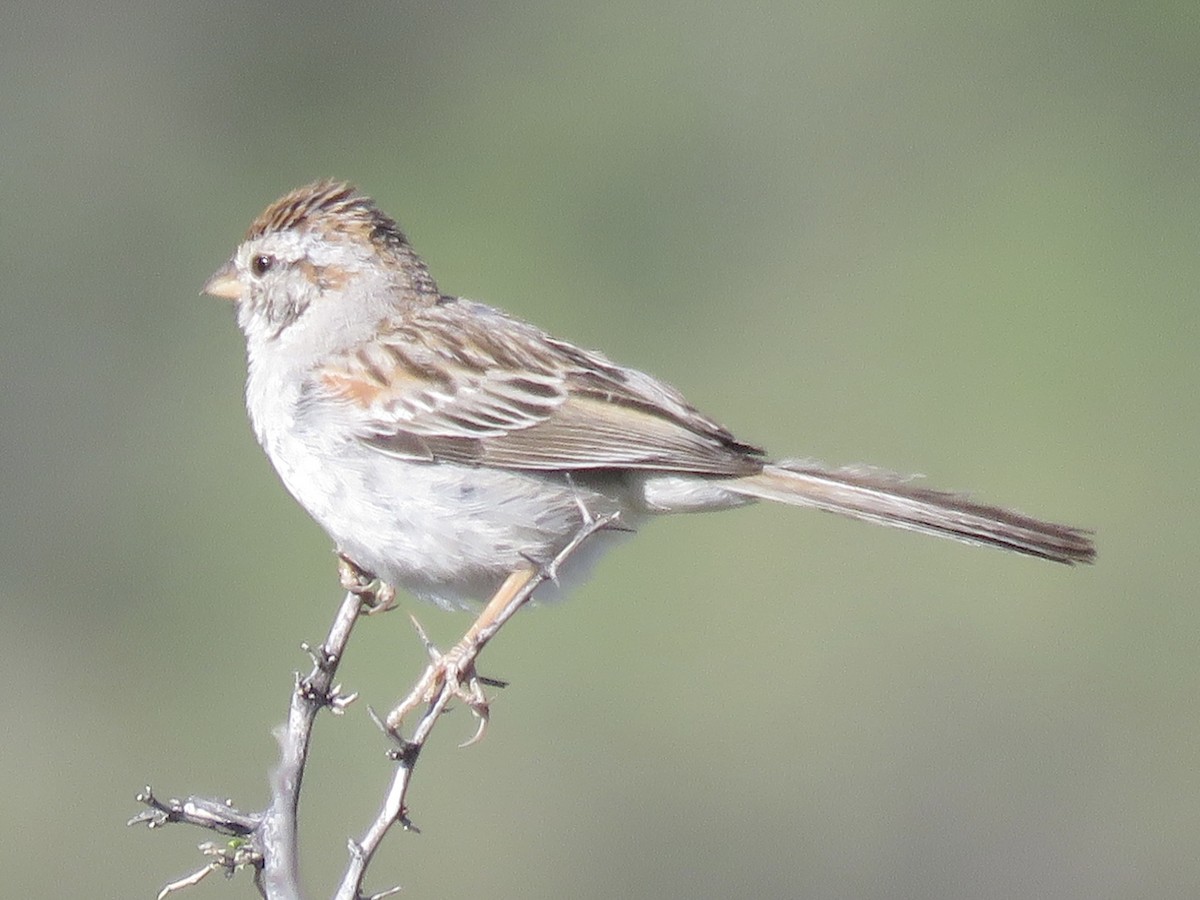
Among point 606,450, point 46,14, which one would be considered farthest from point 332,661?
point 46,14

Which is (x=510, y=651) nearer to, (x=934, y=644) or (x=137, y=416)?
(x=934, y=644)

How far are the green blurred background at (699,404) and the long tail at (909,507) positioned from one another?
323cm

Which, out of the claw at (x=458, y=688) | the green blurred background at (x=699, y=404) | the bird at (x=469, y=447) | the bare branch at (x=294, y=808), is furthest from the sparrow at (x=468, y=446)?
the green blurred background at (x=699, y=404)

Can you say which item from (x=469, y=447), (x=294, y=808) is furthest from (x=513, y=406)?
(x=294, y=808)

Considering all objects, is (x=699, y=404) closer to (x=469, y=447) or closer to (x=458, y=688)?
(x=469, y=447)

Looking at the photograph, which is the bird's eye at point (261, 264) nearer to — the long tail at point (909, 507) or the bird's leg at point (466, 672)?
the bird's leg at point (466, 672)

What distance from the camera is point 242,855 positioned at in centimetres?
334

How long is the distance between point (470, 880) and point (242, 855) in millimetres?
4112

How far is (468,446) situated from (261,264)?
76 centimetres

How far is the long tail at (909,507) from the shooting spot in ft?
13.0

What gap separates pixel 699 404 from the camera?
9367 millimetres

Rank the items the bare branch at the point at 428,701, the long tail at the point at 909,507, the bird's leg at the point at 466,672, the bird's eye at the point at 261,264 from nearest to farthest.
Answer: the bare branch at the point at 428,701 → the long tail at the point at 909,507 → the bird's leg at the point at 466,672 → the bird's eye at the point at 261,264

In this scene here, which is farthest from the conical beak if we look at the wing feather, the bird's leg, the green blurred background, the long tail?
the green blurred background

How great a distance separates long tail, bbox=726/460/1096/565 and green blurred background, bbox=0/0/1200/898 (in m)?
3.23
